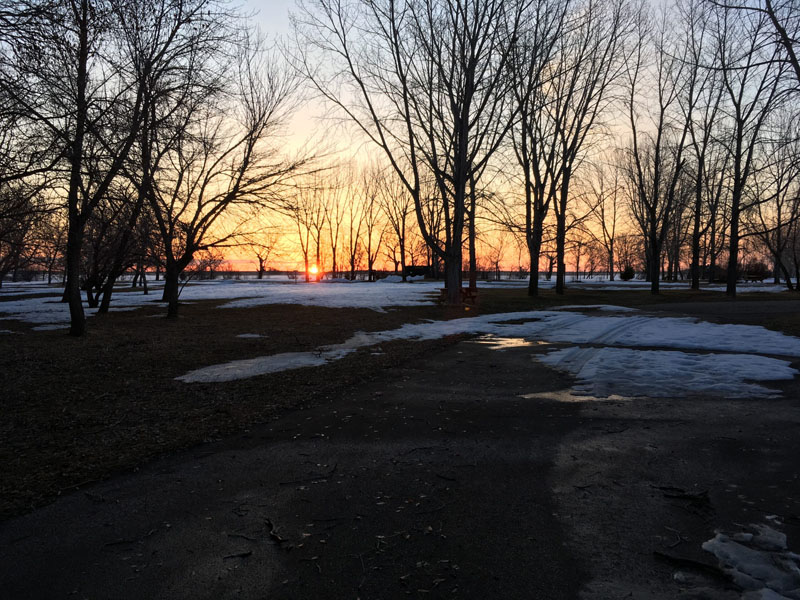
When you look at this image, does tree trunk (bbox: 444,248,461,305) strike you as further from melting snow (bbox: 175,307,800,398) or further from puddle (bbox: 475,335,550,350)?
puddle (bbox: 475,335,550,350)

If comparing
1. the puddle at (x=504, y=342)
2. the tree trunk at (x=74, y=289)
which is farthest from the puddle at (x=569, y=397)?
the tree trunk at (x=74, y=289)

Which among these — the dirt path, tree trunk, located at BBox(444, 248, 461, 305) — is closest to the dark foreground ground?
the dirt path

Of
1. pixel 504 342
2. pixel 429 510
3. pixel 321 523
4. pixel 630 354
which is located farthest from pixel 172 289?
pixel 429 510

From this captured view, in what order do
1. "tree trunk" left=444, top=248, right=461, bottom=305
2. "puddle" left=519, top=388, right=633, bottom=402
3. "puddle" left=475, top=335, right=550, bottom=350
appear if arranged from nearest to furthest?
"puddle" left=519, top=388, right=633, bottom=402 → "puddle" left=475, top=335, right=550, bottom=350 → "tree trunk" left=444, top=248, right=461, bottom=305

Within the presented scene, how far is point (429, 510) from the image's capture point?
3.02m

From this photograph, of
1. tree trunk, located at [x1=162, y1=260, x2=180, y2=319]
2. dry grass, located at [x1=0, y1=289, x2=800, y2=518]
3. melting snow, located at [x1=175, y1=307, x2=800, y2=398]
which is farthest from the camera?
tree trunk, located at [x1=162, y1=260, x2=180, y2=319]

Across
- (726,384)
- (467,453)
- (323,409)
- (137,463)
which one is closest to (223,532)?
(137,463)

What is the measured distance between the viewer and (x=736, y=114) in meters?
25.9

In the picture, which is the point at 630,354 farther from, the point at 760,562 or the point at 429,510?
the point at 429,510

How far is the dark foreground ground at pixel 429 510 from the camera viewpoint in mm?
2312

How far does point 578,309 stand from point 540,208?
8.58 metres

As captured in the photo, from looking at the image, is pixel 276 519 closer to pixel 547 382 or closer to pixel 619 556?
pixel 619 556

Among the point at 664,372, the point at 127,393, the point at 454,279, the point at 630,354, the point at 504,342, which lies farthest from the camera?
the point at 454,279

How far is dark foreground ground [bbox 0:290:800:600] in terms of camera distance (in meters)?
2.31
